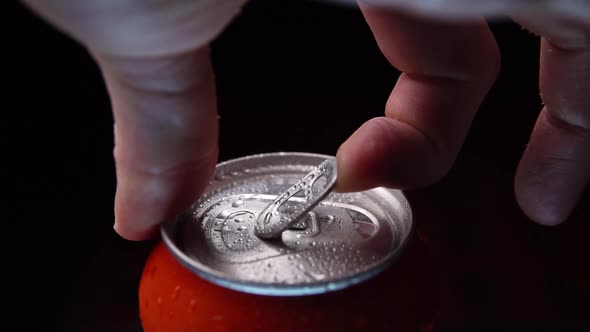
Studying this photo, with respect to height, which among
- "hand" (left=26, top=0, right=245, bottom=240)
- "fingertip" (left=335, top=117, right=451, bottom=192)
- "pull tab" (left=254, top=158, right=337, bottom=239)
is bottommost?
"pull tab" (left=254, top=158, right=337, bottom=239)

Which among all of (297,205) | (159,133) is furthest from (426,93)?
(159,133)

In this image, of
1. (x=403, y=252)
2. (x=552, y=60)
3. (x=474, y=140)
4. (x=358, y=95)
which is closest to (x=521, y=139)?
(x=474, y=140)

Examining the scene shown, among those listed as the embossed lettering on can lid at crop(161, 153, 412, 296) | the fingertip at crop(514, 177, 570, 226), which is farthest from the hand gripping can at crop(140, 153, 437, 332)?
the fingertip at crop(514, 177, 570, 226)

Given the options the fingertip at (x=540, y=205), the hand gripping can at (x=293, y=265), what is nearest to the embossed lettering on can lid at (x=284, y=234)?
the hand gripping can at (x=293, y=265)

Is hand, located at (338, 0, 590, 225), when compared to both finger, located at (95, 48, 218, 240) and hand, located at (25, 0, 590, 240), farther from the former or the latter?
finger, located at (95, 48, 218, 240)

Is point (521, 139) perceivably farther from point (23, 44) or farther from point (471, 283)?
point (23, 44)

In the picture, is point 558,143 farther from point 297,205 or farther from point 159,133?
A: point 159,133
